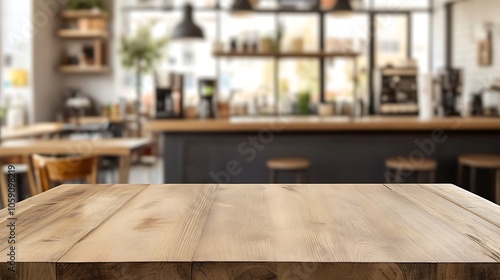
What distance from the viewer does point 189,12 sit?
6824 mm

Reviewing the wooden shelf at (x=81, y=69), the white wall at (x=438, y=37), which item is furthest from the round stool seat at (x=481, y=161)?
the wooden shelf at (x=81, y=69)

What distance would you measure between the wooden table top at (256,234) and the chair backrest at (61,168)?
171 cm

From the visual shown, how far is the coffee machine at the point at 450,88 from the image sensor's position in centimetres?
521

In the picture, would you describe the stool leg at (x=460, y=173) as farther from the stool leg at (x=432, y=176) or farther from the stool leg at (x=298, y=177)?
the stool leg at (x=298, y=177)

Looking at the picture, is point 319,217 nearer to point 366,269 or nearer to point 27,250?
point 366,269

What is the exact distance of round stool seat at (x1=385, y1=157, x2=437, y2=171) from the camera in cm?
408

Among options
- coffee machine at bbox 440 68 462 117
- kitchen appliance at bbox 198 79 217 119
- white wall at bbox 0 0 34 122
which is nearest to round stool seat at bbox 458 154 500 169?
coffee machine at bbox 440 68 462 117

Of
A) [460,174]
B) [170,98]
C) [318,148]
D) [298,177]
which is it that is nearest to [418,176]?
[460,174]

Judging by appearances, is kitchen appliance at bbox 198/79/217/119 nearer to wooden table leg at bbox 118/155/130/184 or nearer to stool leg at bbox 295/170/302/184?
wooden table leg at bbox 118/155/130/184

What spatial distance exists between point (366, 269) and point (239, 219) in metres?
0.38

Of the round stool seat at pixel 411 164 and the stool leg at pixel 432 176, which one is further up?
the round stool seat at pixel 411 164

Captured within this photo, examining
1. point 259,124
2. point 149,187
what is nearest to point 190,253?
point 149,187

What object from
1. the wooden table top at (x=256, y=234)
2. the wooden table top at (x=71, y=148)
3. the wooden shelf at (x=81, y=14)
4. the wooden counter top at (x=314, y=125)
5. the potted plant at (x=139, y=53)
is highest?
the wooden shelf at (x=81, y=14)

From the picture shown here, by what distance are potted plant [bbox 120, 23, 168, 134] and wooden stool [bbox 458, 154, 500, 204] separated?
5584mm
